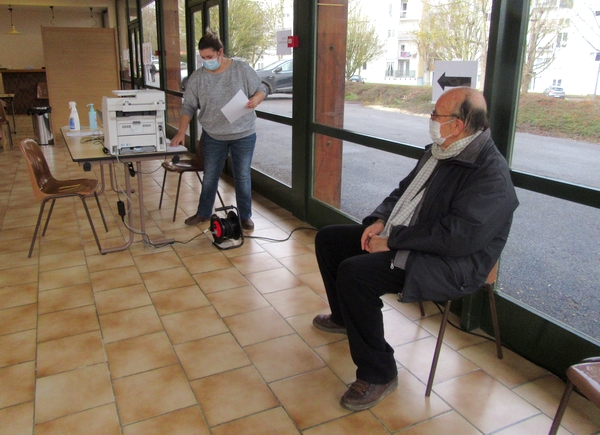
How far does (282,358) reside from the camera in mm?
2244

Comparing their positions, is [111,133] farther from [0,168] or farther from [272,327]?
[0,168]

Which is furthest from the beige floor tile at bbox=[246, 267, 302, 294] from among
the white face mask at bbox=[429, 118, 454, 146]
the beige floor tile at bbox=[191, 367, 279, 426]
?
the white face mask at bbox=[429, 118, 454, 146]

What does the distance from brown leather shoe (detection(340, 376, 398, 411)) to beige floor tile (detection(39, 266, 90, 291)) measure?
1811mm

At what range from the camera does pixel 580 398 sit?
6.52 ft

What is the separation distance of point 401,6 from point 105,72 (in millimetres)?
7523

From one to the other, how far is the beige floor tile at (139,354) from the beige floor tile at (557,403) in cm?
146

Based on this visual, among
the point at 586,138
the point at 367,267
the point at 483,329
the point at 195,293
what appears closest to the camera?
the point at 367,267

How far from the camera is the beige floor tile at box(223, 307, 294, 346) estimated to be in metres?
2.41

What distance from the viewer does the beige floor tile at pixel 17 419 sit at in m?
1.79

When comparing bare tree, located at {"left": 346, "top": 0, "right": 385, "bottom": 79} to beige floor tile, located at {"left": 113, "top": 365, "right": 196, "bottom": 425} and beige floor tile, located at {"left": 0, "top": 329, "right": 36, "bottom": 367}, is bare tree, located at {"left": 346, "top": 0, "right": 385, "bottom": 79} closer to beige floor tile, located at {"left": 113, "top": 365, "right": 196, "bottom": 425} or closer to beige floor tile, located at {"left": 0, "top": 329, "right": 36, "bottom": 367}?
beige floor tile, located at {"left": 113, "top": 365, "right": 196, "bottom": 425}

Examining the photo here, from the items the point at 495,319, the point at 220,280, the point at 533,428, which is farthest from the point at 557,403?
the point at 220,280

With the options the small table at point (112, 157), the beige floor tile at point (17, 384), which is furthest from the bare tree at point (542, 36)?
the beige floor tile at point (17, 384)

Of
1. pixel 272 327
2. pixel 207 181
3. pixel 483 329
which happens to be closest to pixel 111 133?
pixel 207 181

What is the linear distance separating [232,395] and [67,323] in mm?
1054
